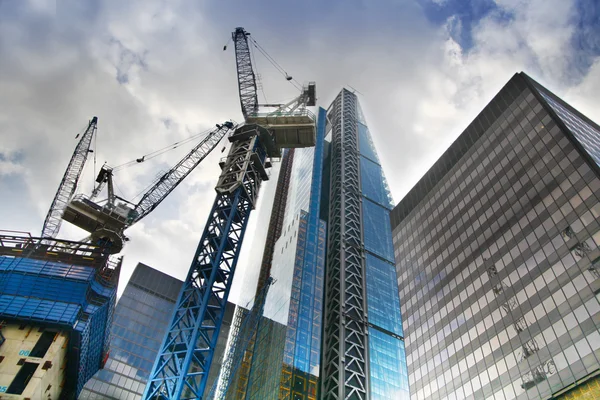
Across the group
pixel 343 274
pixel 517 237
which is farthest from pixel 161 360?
pixel 343 274

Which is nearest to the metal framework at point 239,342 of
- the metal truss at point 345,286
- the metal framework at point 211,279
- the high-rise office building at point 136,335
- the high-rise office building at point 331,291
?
the high-rise office building at point 331,291

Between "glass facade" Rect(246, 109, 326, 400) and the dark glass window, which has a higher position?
"glass facade" Rect(246, 109, 326, 400)

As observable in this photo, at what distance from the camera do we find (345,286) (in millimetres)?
102438

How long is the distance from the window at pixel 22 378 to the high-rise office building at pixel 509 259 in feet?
177

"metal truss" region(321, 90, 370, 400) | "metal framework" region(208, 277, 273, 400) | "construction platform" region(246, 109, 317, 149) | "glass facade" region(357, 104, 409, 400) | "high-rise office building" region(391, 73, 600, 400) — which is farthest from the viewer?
"metal framework" region(208, 277, 273, 400)

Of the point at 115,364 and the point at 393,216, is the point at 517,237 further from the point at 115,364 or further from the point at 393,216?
the point at 115,364

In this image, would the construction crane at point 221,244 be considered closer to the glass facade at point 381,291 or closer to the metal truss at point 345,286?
the metal truss at point 345,286

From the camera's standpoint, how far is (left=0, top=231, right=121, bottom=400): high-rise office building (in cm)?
4259

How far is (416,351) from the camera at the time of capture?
270 ft

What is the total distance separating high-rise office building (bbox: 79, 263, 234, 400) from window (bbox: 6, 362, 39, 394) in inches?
1581

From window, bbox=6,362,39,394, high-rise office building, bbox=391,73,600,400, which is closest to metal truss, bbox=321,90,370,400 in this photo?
high-rise office building, bbox=391,73,600,400

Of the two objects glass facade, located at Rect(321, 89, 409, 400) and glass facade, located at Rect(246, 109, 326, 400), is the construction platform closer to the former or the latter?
glass facade, located at Rect(246, 109, 326, 400)

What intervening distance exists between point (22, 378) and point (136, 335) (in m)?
53.1

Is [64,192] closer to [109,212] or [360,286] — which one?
[109,212]
